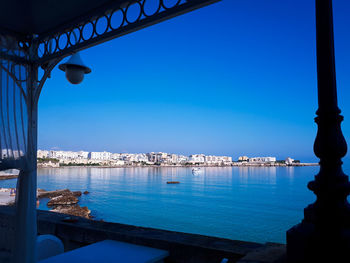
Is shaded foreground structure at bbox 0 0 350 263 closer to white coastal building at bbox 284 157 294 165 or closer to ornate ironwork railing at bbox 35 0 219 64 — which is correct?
ornate ironwork railing at bbox 35 0 219 64

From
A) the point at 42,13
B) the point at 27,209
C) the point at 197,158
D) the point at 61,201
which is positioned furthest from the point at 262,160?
the point at 42,13

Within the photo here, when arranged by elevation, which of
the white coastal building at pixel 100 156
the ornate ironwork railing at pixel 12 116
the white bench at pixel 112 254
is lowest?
the white coastal building at pixel 100 156

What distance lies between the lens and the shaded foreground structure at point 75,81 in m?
0.94

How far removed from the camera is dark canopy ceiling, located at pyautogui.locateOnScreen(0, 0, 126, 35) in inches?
61.2

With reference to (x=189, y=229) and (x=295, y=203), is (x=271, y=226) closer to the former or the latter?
(x=189, y=229)

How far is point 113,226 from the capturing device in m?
2.36

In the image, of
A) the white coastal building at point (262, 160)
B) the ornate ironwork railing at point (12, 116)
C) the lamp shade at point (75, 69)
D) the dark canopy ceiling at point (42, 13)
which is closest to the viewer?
the dark canopy ceiling at point (42, 13)

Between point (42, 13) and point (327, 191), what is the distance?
180 centimetres

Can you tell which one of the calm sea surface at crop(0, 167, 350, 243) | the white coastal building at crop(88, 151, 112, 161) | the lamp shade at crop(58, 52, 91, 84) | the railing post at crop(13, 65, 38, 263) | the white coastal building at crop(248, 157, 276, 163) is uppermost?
the lamp shade at crop(58, 52, 91, 84)

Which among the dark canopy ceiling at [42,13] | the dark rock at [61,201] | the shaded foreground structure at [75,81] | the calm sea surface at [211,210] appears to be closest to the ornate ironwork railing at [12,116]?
the shaded foreground structure at [75,81]

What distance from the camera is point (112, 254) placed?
1.75 m

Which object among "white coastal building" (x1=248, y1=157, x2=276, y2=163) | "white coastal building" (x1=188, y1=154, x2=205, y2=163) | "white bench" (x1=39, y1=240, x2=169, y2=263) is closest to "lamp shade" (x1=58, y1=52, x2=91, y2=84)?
"white bench" (x1=39, y1=240, x2=169, y2=263)

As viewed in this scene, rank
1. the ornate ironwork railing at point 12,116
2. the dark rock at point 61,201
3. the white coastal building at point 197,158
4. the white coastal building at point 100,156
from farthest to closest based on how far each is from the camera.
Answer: the white coastal building at point 197,158
the white coastal building at point 100,156
the dark rock at point 61,201
the ornate ironwork railing at point 12,116

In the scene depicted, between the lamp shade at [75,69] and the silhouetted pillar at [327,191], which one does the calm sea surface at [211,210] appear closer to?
the lamp shade at [75,69]
